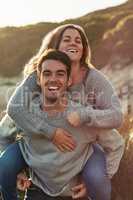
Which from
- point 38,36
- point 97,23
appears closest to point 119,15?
point 97,23

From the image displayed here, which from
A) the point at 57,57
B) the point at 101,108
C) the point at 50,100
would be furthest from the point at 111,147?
the point at 57,57

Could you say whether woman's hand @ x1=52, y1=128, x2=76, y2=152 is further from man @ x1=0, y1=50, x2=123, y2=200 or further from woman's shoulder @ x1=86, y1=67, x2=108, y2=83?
woman's shoulder @ x1=86, y1=67, x2=108, y2=83

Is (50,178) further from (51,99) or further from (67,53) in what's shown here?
(67,53)

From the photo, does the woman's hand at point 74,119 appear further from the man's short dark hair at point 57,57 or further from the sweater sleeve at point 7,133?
the sweater sleeve at point 7,133

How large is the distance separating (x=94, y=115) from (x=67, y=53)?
522 millimetres

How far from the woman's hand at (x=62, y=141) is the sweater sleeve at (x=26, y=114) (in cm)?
3

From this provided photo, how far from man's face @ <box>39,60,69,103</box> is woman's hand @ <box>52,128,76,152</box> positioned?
22 cm

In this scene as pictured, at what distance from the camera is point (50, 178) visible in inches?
175

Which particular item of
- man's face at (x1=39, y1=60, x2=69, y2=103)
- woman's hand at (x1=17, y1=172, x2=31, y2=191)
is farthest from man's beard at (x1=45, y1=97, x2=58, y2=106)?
woman's hand at (x1=17, y1=172, x2=31, y2=191)

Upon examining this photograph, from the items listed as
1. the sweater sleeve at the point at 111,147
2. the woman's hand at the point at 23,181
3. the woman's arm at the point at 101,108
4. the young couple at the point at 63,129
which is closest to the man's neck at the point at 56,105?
the young couple at the point at 63,129

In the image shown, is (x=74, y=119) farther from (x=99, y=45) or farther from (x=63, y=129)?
(x=99, y=45)

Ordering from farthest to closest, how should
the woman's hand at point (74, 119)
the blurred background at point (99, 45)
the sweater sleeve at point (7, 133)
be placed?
1. the blurred background at point (99, 45)
2. the sweater sleeve at point (7, 133)
3. the woman's hand at point (74, 119)

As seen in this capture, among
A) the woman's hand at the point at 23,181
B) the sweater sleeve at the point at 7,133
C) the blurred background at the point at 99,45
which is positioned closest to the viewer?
the woman's hand at the point at 23,181

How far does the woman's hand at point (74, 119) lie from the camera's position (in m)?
4.35
